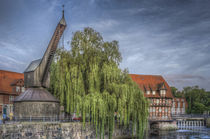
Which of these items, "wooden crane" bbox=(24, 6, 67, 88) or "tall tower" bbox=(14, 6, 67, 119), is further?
"wooden crane" bbox=(24, 6, 67, 88)

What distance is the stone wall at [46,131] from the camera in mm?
19589

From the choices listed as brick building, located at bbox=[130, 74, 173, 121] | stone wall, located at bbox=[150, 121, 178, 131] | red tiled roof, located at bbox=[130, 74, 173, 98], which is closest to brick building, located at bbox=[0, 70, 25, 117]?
red tiled roof, located at bbox=[130, 74, 173, 98]

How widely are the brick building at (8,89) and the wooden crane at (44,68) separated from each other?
37.8 ft

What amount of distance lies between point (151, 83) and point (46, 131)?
33.4m

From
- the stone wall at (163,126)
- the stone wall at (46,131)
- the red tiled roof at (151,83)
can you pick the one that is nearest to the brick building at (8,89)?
the stone wall at (46,131)

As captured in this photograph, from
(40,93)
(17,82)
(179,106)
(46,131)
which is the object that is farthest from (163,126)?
(46,131)

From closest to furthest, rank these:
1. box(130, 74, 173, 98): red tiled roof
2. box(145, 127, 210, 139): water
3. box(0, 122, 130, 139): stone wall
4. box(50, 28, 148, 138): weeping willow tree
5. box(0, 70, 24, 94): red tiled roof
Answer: box(0, 122, 130, 139): stone wall < box(50, 28, 148, 138): weeping willow tree < box(145, 127, 210, 139): water < box(0, 70, 24, 94): red tiled roof < box(130, 74, 173, 98): red tiled roof

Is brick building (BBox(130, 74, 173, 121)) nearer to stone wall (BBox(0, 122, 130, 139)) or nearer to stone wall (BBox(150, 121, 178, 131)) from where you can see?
stone wall (BBox(150, 121, 178, 131))

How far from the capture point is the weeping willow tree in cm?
2319

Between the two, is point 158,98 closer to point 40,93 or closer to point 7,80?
point 7,80

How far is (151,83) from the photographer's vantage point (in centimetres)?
5084

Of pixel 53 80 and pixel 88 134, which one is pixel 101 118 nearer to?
pixel 88 134

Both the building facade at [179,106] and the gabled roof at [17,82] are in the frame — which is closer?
the gabled roof at [17,82]

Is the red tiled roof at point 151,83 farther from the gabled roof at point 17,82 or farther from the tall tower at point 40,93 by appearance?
the tall tower at point 40,93
